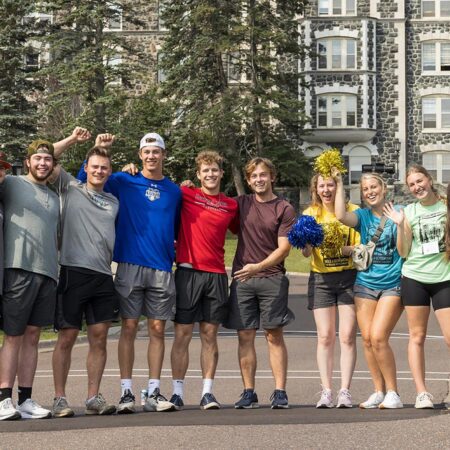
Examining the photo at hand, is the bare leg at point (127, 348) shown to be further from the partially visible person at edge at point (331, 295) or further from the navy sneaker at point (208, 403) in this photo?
the partially visible person at edge at point (331, 295)

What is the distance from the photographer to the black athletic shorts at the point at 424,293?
33.5 feet

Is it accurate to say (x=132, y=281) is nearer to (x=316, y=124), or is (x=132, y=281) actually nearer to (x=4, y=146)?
(x=4, y=146)

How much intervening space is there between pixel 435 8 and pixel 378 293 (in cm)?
6055

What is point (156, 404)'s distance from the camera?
1009cm

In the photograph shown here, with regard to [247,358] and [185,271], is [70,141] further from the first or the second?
[247,358]

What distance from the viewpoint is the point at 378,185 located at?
1073 centimetres

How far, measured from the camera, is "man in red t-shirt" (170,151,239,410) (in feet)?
34.5

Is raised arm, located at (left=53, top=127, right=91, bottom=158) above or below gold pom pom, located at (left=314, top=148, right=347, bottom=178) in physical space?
above

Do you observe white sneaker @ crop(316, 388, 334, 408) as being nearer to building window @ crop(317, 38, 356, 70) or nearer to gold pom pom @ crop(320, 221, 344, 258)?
gold pom pom @ crop(320, 221, 344, 258)

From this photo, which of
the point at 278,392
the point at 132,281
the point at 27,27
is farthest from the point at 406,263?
the point at 27,27

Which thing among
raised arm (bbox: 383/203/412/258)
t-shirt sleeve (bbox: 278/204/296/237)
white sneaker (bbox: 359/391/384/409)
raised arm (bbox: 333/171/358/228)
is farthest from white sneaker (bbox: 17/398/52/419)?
raised arm (bbox: 383/203/412/258)

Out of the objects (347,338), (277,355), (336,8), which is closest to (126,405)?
(277,355)

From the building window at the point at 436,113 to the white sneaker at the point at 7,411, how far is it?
A: 60.7 meters

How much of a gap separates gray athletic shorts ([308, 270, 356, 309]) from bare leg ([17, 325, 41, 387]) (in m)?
2.60
